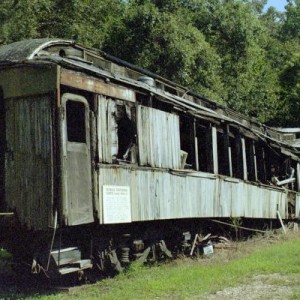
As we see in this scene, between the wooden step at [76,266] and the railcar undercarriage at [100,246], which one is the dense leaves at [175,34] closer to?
the railcar undercarriage at [100,246]

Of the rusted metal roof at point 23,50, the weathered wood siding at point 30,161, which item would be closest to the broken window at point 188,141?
the rusted metal roof at point 23,50

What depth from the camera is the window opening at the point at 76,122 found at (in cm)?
1052

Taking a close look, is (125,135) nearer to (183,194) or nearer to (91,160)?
(91,160)

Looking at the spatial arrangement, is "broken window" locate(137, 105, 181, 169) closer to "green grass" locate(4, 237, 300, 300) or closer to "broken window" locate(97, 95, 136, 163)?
"broken window" locate(97, 95, 136, 163)

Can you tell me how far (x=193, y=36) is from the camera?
80.5 ft

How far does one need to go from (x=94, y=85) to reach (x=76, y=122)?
77 centimetres

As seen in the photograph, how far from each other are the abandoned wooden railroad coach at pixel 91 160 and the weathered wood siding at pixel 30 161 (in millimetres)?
18

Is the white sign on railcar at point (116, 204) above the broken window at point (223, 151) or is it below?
below

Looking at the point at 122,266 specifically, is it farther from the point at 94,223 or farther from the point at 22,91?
the point at 22,91

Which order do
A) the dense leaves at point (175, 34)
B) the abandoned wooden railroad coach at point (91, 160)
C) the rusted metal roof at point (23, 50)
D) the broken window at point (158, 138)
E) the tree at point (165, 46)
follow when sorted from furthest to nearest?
the tree at point (165, 46), the dense leaves at point (175, 34), the broken window at point (158, 138), the rusted metal roof at point (23, 50), the abandoned wooden railroad coach at point (91, 160)

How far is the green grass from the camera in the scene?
953 centimetres

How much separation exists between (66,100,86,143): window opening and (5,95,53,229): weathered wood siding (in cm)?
72

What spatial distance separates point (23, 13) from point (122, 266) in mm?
11847

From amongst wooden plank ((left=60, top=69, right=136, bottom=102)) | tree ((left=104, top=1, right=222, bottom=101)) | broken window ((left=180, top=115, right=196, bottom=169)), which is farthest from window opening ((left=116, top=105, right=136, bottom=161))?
tree ((left=104, top=1, right=222, bottom=101))
